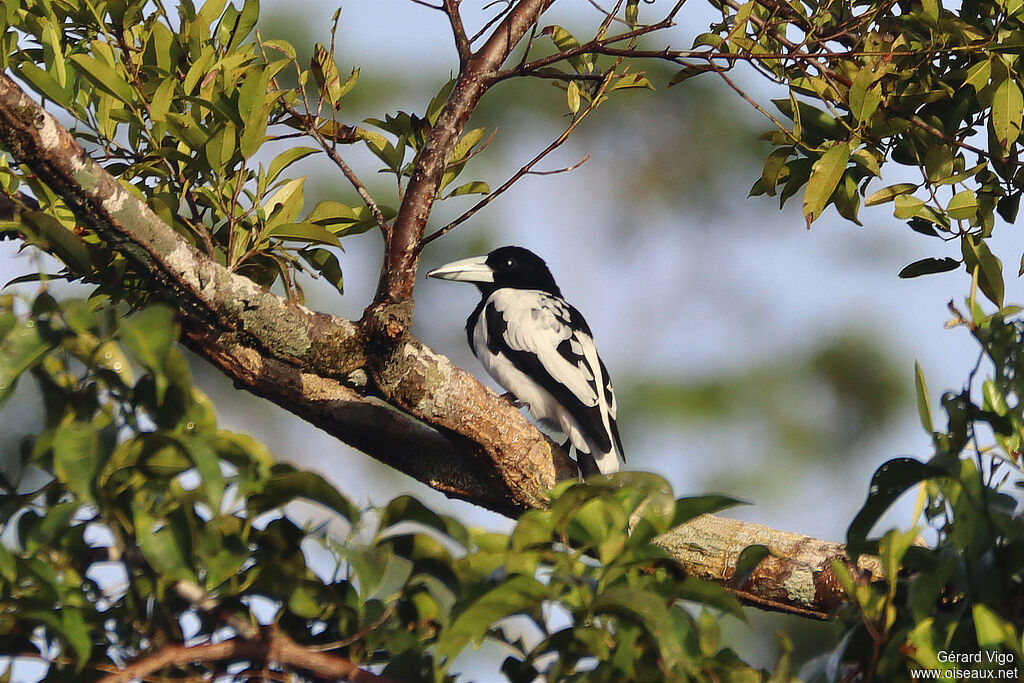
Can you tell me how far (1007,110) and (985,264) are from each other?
1.23ft

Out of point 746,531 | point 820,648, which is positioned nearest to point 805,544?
point 746,531

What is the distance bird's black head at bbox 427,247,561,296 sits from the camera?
485cm

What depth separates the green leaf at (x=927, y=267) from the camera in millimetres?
2648

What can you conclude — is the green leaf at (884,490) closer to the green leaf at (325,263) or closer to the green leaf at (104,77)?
the green leaf at (325,263)

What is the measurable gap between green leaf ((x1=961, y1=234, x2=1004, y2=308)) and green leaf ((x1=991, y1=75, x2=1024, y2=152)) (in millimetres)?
258

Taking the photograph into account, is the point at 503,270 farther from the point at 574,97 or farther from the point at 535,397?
the point at 574,97

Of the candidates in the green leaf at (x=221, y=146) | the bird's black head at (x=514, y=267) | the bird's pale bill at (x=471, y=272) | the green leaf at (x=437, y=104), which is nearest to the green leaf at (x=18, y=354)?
the green leaf at (x=221, y=146)

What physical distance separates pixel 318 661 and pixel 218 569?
0.52ft

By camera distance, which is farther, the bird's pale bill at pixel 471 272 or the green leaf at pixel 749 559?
the bird's pale bill at pixel 471 272

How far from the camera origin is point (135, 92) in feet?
7.91

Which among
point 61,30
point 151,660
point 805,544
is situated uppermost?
point 61,30

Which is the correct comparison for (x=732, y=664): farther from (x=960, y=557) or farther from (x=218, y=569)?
Answer: (x=218, y=569)

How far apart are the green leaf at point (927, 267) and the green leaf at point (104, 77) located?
1.87 m

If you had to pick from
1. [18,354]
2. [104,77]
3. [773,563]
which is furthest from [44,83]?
[773,563]
